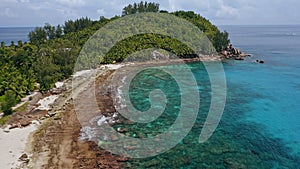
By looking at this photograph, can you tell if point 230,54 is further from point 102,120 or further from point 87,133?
point 87,133

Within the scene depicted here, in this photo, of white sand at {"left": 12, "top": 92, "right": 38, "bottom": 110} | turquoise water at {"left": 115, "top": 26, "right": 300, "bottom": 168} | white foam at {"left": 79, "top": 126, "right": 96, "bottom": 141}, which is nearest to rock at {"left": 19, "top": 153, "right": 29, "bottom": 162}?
white foam at {"left": 79, "top": 126, "right": 96, "bottom": 141}

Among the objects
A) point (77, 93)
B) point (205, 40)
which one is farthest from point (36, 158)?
point (205, 40)

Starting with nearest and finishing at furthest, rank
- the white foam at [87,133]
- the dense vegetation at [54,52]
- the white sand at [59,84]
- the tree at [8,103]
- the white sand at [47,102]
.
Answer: the white foam at [87,133], the tree at [8,103], the white sand at [47,102], the dense vegetation at [54,52], the white sand at [59,84]

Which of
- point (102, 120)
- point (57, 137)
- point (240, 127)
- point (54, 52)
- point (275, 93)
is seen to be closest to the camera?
point (57, 137)

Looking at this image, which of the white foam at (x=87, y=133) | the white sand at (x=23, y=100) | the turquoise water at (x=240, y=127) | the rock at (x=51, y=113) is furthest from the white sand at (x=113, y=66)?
the white foam at (x=87, y=133)

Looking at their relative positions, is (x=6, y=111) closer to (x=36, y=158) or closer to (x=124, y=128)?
(x=36, y=158)

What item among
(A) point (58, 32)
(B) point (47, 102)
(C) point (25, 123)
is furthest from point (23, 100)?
(A) point (58, 32)

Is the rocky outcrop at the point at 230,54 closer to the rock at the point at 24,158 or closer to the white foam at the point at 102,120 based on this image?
the white foam at the point at 102,120

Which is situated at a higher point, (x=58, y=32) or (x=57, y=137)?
(x=58, y=32)

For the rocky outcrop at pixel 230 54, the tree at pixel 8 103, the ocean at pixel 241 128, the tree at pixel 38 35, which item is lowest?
the ocean at pixel 241 128
